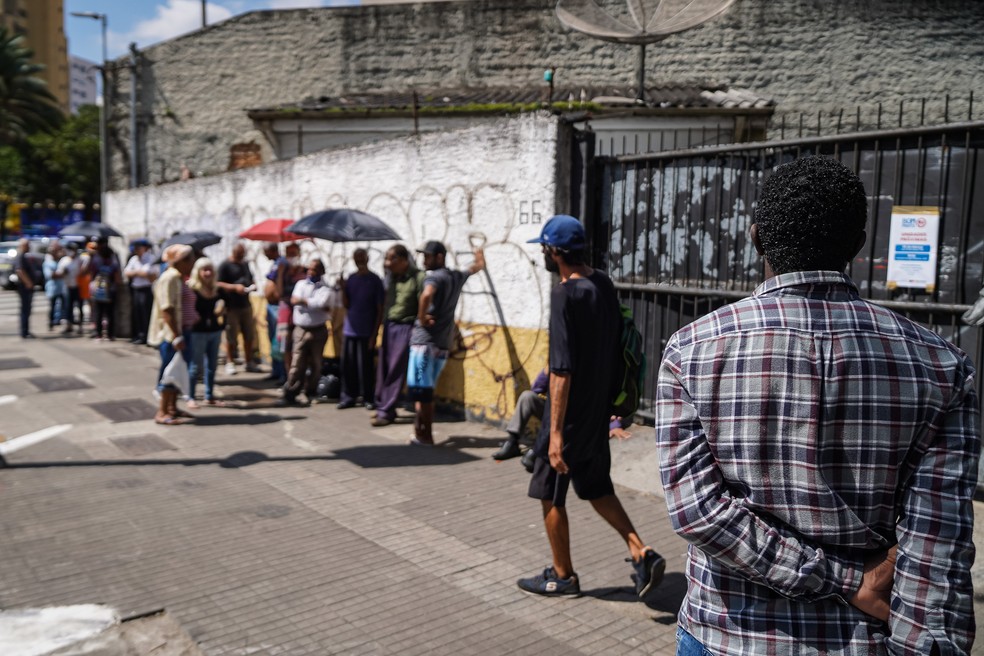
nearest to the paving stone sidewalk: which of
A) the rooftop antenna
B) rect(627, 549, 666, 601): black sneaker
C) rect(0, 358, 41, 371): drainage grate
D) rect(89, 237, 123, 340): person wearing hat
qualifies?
rect(627, 549, 666, 601): black sneaker

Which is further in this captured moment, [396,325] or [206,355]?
[206,355]

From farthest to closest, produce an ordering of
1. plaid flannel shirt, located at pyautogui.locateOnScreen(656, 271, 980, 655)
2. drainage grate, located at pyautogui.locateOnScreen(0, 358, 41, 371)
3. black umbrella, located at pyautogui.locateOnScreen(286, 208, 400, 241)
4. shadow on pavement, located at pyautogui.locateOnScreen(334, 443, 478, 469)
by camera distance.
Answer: drainage grate, located at pyautogui.locateOnScreen(0, 358, 41, 371) → black umbrella, located at pyautogui.locateOnScreen(286, 208, 400, 241) → shadow on pavement, located at pyautogui.locateOnScreen(334, 443, 478, 469) → plaid flannel shirt, located at pyautogui.locateOnScreen(656, 271, 980, 655)

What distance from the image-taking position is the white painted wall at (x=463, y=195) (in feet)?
26.3

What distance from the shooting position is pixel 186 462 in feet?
23.9

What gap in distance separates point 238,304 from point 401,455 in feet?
18.1

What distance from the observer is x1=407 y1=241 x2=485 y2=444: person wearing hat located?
7926 millimetres

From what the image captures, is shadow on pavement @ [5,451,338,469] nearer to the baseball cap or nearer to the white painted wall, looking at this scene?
the baseball cap

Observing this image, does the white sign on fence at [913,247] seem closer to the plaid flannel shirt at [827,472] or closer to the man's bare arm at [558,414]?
the man's bare arm at [558,414]

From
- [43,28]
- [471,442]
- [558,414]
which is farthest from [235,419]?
[43,28]

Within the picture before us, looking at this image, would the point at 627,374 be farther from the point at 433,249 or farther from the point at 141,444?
the point at 141,444

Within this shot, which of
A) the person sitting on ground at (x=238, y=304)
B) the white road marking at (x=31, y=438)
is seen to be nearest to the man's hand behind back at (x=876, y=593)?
the white road marking at (x=31, y=438)

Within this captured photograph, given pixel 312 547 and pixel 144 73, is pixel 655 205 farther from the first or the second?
pixel 144 73

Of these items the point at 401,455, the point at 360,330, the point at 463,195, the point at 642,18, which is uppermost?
the point at 642,18

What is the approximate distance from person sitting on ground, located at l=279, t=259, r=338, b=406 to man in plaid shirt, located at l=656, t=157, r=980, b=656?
8.32m
